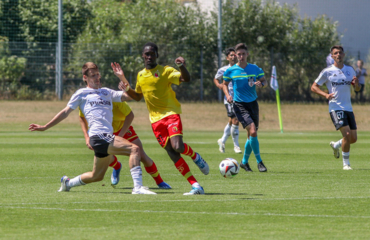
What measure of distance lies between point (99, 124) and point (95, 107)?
0.81 ft

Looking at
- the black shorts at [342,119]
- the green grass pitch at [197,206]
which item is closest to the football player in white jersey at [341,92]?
the black shorts at [342,119]

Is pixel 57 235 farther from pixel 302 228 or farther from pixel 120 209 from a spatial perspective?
pixel 302 228

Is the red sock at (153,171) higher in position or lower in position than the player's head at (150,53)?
lower

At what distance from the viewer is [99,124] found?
27.6 ft

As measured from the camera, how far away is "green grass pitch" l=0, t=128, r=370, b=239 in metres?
6.14

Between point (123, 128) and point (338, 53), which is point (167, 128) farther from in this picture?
point (338, 53)

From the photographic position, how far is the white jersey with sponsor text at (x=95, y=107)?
8.43 meters

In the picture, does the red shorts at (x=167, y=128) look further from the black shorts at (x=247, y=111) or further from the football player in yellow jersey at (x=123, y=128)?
the black shorts at (x=247, y=111)

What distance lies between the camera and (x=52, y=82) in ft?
107

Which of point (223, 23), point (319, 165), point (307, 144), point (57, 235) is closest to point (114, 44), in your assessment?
point (223, 23)

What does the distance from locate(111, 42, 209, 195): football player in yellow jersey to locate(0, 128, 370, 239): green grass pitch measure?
539 millimetres

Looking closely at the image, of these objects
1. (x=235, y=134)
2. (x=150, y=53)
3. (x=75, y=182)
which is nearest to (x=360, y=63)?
(x=235, y=134)

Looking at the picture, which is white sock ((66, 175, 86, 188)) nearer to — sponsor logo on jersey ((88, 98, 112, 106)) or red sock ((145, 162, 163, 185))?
red sock ((145, 162, 163, 185))

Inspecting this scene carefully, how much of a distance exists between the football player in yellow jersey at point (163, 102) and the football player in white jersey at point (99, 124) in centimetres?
39
